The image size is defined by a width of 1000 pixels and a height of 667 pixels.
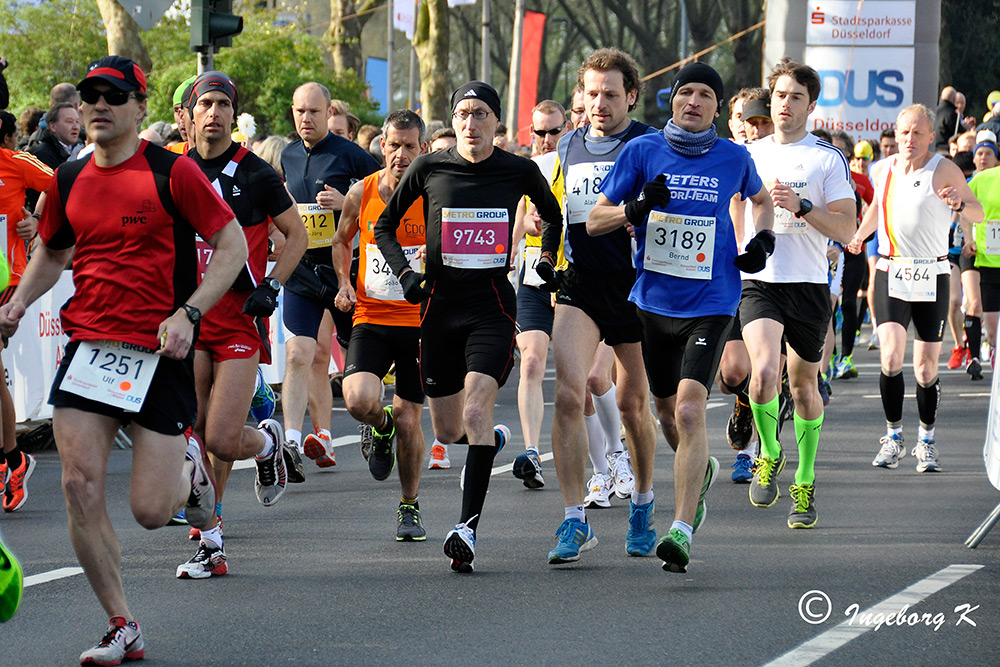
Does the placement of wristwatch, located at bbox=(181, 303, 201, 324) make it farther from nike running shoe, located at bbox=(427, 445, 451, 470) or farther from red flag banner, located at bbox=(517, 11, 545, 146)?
red flag banner, located at bbox=(517, 11, 545, 146)

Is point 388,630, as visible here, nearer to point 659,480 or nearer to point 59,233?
point 59,233

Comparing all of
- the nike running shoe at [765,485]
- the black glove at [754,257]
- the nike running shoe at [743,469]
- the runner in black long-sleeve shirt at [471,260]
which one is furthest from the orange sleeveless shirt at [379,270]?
the nike running shoe at [743,469]

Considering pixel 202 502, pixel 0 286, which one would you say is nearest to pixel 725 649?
pixel 202 502

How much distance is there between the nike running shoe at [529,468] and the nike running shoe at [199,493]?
2.75 m

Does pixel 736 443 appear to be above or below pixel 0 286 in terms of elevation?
below

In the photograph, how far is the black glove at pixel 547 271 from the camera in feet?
23.0

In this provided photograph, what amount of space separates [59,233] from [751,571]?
3.22 metres

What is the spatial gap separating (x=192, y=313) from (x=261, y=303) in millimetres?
1330

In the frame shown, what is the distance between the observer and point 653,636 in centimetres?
562

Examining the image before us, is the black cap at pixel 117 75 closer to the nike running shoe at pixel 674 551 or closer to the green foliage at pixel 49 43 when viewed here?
the nike running shoe at pixel 674 551

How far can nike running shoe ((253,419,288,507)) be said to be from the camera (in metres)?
7.64

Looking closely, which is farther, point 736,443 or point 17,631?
point 736,443

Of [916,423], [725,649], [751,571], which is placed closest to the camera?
[725,649]

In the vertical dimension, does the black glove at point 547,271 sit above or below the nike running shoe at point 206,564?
above
